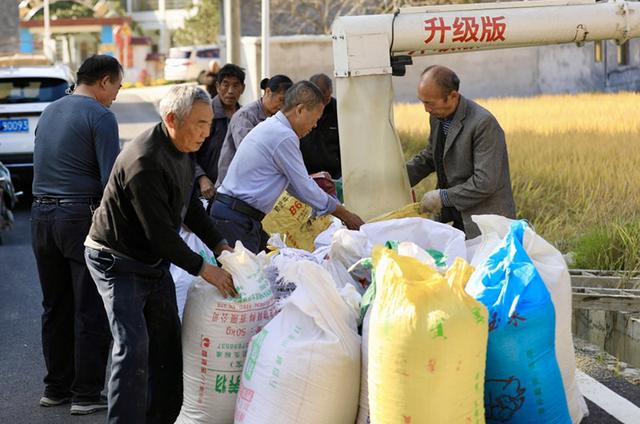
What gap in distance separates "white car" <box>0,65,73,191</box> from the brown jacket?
903 centimetres

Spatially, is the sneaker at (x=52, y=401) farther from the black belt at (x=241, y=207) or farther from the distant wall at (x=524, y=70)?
the distant wall at (x=524, y=70)

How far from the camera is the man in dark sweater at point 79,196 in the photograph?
616 cm

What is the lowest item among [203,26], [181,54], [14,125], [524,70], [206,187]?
[206,187]

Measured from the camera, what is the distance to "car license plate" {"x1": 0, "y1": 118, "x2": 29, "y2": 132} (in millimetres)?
15195

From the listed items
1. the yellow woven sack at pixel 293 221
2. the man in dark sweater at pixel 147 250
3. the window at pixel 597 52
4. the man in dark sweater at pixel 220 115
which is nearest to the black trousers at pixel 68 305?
the man in dark sweater at pixel 147 250

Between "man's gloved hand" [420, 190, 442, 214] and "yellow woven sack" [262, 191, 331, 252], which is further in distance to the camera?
"yellow woven sack" [262, 191, 331, 252]

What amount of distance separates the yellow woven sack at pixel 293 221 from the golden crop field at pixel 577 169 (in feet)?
6.99

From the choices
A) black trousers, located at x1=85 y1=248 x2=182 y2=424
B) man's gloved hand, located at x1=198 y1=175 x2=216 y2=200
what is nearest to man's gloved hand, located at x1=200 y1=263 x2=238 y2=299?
black trousers, located at x1=85 y1=248 x2=182 y2=424

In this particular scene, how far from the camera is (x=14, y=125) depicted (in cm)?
1521

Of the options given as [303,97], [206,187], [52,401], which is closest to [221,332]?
[52,401]

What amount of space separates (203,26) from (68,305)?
5558 cm

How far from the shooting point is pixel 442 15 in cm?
→ 795

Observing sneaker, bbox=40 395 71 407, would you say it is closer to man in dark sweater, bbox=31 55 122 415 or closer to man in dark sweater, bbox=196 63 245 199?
man in dark sweater, bbox=31 55 122 415

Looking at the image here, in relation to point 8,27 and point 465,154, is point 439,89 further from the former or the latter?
point 8,27
